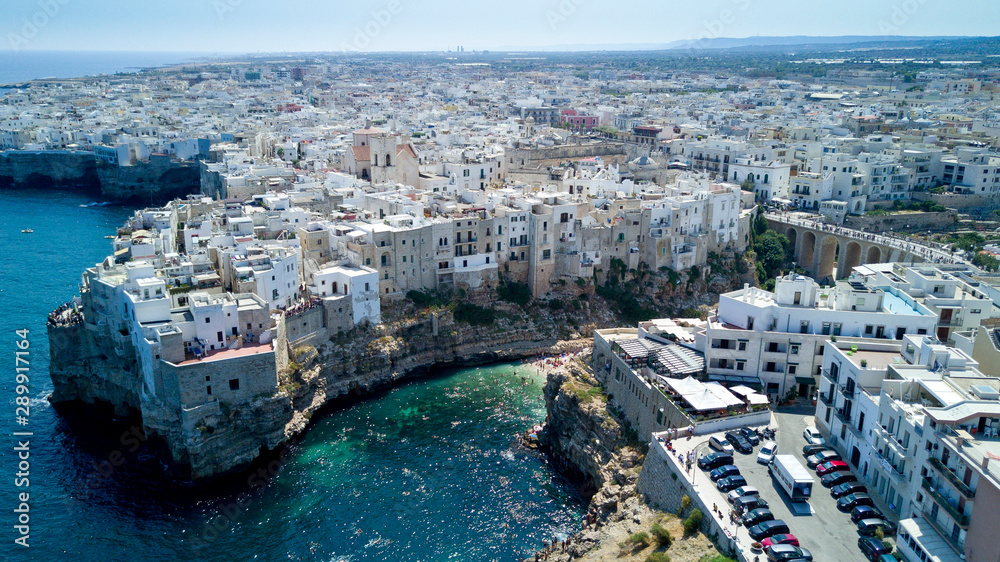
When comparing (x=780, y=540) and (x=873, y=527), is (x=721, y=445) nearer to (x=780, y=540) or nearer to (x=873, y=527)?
(x=780, y=540)

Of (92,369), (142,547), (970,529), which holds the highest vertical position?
(970,529)

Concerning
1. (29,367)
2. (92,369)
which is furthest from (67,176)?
(92,369)

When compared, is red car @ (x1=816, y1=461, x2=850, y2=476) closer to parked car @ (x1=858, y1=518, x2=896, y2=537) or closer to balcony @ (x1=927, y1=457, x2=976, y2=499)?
parked car @ (x1=858, y1=518, x2=896, y2=537)

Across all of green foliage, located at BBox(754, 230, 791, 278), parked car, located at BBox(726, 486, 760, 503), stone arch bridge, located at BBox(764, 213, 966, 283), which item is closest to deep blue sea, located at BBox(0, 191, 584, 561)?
parked car, located at BBox(726, 486, 760, 503)

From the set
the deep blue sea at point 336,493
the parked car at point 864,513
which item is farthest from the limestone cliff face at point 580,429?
the parked car at point 864,513

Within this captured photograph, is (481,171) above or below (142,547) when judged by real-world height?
above

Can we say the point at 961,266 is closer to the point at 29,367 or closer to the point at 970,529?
the point at 970,529
